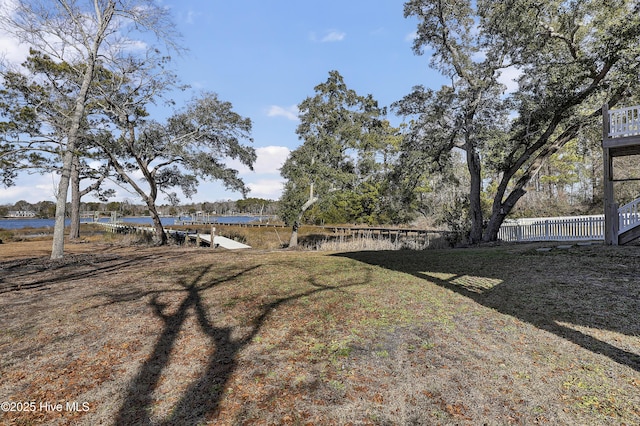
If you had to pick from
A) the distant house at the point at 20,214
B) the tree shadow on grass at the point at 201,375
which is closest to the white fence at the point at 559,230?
the tree shadow on grass at the point at 201,375

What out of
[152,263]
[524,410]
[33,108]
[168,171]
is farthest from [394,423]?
[168,171]

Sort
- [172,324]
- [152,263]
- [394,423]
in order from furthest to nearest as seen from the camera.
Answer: [152,263] < [172,324] < [394,423]

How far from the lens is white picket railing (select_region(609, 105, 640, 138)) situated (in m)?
8.95

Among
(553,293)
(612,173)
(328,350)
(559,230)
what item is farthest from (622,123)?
(328,350)

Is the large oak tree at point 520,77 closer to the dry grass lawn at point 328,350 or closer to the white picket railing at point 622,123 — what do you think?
the white picket railing at point 622,123

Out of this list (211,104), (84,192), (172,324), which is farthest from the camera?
(84,192)

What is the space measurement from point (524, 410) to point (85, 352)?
4.41 m

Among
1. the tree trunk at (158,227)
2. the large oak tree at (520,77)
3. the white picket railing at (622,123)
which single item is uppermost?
the large oak tree at (520,77)

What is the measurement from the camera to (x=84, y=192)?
1977cm

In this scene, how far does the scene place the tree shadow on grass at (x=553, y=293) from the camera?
393 cm

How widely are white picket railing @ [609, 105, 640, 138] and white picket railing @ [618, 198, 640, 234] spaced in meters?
2.04

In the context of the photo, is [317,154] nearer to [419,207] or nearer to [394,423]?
[419,207]

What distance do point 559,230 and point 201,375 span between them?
15.3 meters

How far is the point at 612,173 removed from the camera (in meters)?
9.27
